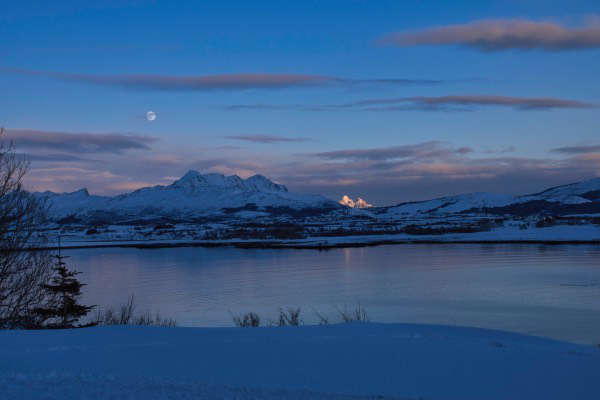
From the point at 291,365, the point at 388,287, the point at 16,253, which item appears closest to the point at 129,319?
the point at 16,253

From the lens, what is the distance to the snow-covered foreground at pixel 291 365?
18.5 feet

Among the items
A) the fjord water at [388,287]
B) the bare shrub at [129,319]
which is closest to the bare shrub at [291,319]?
the fjord water at [388,287]

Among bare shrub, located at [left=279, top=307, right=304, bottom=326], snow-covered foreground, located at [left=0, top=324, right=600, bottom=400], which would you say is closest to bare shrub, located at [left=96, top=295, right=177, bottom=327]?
bare shrub, located at [left=279, top=307, right=304, bottom=326]

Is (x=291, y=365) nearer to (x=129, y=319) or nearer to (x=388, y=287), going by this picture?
(x=129, y=319)

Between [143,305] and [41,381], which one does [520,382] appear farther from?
[143,305]

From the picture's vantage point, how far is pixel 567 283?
2745 centimetres

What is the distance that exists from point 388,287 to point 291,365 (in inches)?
879

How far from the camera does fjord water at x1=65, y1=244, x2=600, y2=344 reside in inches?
778

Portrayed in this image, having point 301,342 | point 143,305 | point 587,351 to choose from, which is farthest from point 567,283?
point 301,342

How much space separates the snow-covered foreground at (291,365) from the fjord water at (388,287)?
31.7 ft

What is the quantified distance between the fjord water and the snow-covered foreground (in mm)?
9654

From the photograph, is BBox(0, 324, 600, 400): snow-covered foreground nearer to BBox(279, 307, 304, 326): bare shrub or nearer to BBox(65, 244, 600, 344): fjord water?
BBox(279, 307, 304, 326): bare shrub

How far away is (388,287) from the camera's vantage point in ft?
93.6

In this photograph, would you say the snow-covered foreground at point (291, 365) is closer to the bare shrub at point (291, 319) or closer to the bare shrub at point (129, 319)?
the bare shrub at point (291, 319)
